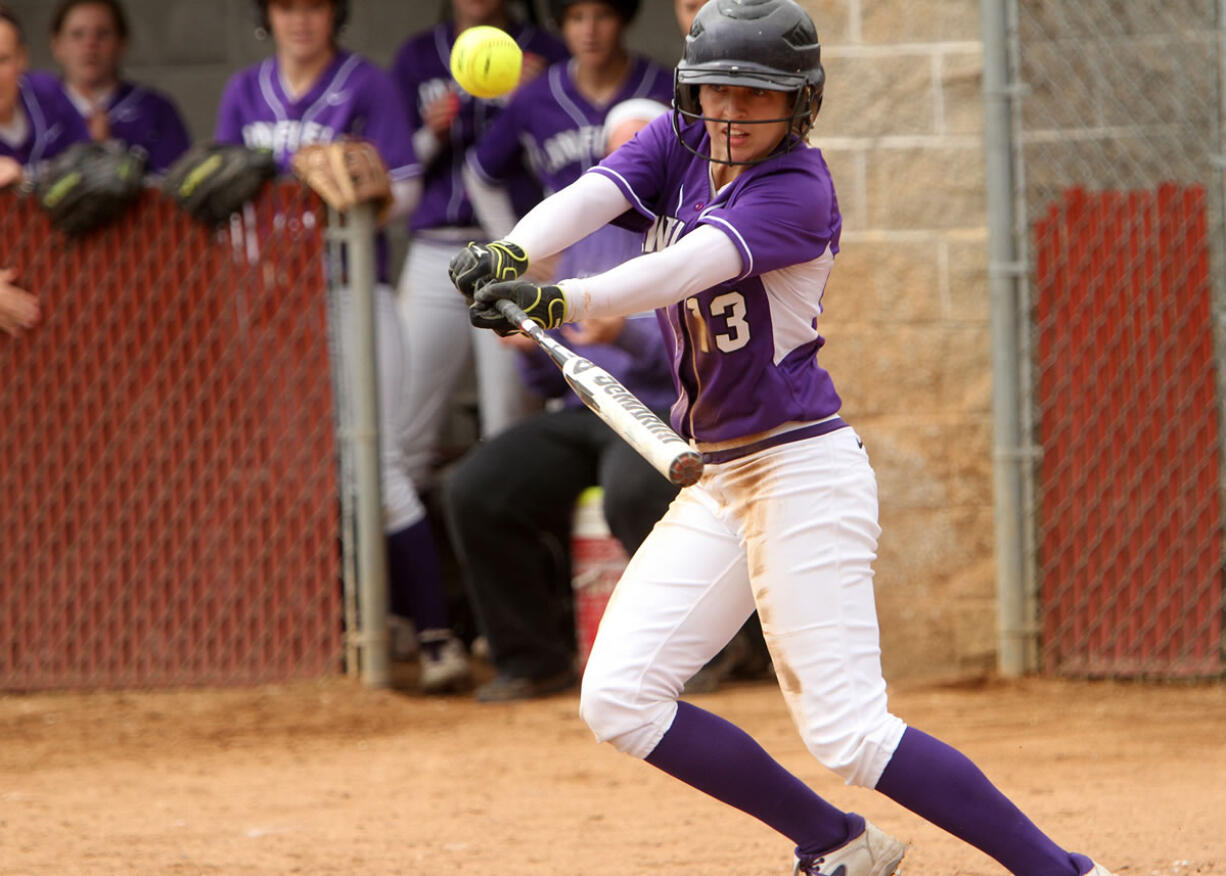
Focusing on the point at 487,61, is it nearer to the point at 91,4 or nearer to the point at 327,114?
the point at 327,114

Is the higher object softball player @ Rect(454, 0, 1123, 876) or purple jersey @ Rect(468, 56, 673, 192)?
purple jersey @ Rect(468, 56, 673, 192)

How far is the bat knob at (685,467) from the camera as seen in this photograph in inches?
92.3

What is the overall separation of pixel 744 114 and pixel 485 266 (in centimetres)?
49

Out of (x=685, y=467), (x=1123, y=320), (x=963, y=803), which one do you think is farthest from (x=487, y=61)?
(x=1123, y=320)

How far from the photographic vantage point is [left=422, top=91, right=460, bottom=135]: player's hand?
5465mm

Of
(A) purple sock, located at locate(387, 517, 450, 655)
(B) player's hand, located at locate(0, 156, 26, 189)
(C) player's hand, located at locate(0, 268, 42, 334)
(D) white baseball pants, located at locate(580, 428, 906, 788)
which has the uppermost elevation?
(B) player's hand, located at locate(0, 156, 26, 189)

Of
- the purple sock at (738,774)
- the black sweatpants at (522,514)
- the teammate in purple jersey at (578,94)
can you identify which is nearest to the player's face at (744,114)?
the purple sock at (738,774)

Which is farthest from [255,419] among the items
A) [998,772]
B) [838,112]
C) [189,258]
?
[998,772]

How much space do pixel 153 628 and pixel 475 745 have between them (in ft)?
4.05

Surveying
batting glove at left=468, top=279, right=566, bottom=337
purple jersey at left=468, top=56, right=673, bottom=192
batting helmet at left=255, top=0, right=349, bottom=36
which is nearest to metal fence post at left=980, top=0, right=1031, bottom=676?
purple jersey at left=468, top=56, right=673, bottom=192

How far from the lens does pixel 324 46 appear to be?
5.14 metres

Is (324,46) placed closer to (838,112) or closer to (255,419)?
(255,419)

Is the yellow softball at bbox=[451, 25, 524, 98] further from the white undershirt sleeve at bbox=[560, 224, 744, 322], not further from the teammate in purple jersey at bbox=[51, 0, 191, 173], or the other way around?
the teammate in purple jersey at bbox=[51, 0, 191, 173]

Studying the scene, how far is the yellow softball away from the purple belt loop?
835mm
